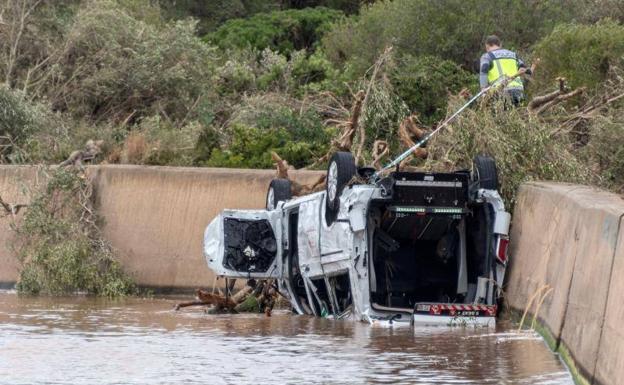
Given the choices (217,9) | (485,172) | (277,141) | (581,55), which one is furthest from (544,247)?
(217,9)

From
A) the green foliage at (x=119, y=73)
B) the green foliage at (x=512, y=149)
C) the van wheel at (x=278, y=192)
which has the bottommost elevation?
the van wheel at (x=278, y=192)

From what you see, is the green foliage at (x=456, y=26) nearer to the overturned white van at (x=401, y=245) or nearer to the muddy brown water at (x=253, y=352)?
the overturned white van at (x=401, y=245)

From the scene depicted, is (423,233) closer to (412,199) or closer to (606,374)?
(412,199)

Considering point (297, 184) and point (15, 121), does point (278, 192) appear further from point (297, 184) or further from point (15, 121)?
point (15, 121)

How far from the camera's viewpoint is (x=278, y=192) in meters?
18.4

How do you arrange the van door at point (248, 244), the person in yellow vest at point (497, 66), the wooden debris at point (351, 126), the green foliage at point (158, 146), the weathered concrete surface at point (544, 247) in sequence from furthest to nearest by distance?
the green foliage at point (158, 146) → the person in yellow vest at point (497, 66) → the wooden debris at point (351, 126) → the van door at point (248, 244) → the weathered concrete surface at point (544, 247)

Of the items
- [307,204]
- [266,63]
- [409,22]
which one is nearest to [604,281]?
[307,204]

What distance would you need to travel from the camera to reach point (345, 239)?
50.3 ft

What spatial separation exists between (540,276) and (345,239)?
86.7 inches

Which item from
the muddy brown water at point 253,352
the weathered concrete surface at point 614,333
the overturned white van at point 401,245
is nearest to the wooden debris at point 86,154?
the muddy brown water at point 253,352

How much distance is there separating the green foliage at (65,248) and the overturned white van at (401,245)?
376 centimetres

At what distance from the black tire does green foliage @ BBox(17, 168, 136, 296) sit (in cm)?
670

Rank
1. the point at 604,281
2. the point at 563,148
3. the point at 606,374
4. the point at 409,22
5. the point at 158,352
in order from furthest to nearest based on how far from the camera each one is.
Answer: the point at 409,22 → the point at 563,148 → the point at 158,352 → the point at 604,281 → the point at 606,374

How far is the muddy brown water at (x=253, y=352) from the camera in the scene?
466 inches
